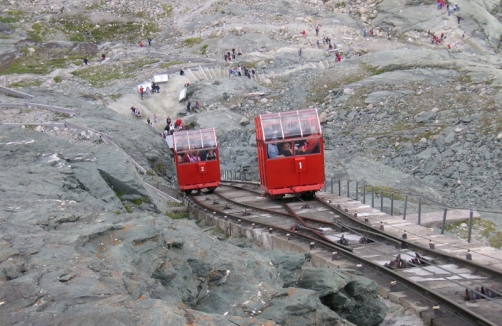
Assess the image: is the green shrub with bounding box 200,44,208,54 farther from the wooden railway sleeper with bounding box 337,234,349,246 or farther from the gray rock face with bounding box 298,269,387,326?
the gray rock face with bounding box 298,269,387,326

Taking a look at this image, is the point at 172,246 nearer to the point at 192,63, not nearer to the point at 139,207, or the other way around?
the point at 139,207

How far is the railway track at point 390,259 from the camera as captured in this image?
9500 millimetres

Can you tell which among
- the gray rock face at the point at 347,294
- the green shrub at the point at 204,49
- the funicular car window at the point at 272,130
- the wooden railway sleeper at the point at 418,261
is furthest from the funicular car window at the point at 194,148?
the green shrub at the point at 204,49

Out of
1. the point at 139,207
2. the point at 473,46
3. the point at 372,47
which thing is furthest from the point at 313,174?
the point at 473,46

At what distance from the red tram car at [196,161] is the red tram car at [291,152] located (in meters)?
9.03

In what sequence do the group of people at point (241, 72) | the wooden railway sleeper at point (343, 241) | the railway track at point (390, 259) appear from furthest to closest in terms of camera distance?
the group of people at point (241, 72), the wooden railway sleeper at point (343, 241), the railway track at point (390, 259)

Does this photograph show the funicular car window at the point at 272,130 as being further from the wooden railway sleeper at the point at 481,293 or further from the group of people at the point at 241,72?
the group of people at the point at 241,72

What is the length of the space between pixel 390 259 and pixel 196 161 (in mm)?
19652

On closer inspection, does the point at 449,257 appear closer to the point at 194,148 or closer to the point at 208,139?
the point at 194,148

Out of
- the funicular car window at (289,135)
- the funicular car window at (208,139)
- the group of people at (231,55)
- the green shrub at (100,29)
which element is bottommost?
the funicular car window at (208,139)

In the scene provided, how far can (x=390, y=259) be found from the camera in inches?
517

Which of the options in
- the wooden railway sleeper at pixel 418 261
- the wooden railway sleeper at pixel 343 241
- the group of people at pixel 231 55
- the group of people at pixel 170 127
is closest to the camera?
the wooden railway sleeper at pixel 418 261

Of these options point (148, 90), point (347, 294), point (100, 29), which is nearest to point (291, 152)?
point (347, 294)

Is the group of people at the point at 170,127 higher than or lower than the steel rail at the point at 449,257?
lower
